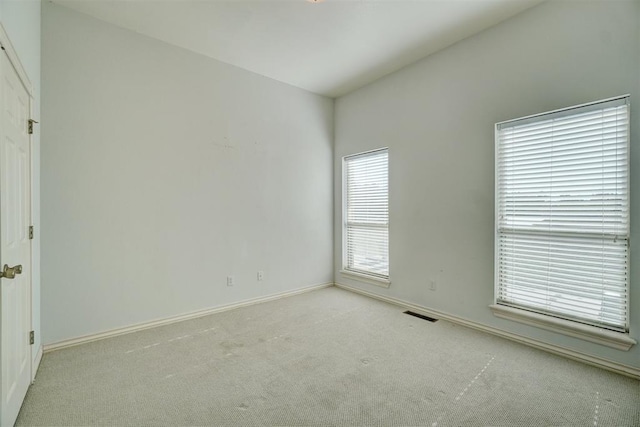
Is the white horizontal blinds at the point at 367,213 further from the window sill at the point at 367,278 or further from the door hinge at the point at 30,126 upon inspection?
the door hinge at the point at 30,126

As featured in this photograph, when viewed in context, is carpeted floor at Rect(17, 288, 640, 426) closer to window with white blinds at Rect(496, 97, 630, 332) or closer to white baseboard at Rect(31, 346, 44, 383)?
white baseboard at Rect(31, 346, 44, 383)

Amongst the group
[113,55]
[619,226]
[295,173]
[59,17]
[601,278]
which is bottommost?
[601,278]

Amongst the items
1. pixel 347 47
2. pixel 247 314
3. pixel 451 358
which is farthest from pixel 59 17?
pixel 451 358

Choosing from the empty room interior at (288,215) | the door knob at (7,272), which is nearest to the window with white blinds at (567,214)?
the empty room interior at (288,215)

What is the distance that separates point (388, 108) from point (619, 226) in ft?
8.81

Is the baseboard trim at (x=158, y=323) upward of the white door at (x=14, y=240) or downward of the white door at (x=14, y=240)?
downward

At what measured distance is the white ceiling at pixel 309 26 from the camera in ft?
8.96

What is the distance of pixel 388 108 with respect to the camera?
13.4 feet

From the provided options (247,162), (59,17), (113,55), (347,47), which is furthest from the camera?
(247,162)

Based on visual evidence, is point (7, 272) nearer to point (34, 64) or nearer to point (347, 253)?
point (34, 64)

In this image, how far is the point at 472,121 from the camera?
321 cm

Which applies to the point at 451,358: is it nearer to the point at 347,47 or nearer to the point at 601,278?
the point at 601,278

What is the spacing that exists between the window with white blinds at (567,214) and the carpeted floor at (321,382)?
535 mm

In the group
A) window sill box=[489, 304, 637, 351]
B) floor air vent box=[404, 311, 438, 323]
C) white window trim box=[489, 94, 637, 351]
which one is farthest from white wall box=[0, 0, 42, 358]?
window sill box=[489, 304, 637, 351]
